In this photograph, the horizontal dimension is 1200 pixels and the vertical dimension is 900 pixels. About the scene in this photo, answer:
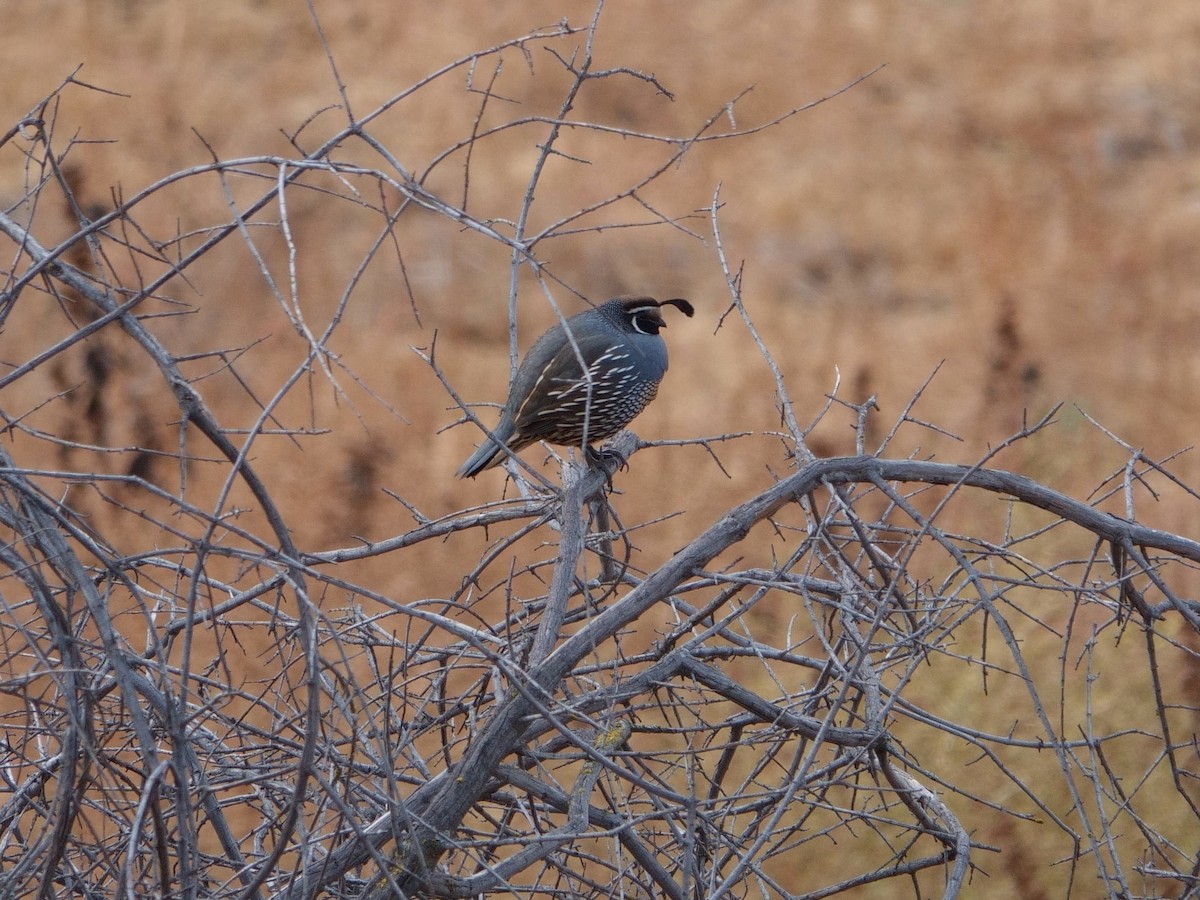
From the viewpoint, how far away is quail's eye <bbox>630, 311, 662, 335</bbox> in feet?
12.7

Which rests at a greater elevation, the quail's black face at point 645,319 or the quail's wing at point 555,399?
the quail's black face at point 645,319

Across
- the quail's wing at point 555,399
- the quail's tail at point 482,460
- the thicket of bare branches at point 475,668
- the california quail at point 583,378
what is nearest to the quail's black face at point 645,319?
the california quail at point 583,378

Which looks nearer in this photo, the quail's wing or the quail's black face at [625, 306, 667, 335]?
the quail's wing

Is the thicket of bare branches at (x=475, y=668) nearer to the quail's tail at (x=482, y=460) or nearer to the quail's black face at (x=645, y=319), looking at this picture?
the quail's tail at (x=482, y=460)

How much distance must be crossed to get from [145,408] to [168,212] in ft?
4.14

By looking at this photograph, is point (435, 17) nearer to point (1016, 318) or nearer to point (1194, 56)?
point (1016, 318)

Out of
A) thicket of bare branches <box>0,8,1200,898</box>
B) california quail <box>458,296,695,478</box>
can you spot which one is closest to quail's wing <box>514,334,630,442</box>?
california quail <box>458,296,695,478</box>

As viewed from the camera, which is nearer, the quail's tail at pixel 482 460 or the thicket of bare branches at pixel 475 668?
the thicket of bare branches at pixel 475 668

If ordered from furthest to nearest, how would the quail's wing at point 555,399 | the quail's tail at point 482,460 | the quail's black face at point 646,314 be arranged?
1. the quail's black face at point 646,314
2. the quail's wing at point 555,399
3. the quail's tail at point 482,460

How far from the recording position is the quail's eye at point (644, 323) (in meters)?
3.86

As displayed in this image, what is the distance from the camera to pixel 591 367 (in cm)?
348

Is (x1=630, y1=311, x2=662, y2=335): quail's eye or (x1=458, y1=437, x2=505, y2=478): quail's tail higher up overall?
(x1=630, y1=311, x2=662, y2=335): quail's eye

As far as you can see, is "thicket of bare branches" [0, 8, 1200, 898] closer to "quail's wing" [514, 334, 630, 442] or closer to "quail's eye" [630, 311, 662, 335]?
"quail's wing" [514, 334, 630, 442]

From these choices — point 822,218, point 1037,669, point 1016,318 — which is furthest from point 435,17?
point 1037,669
